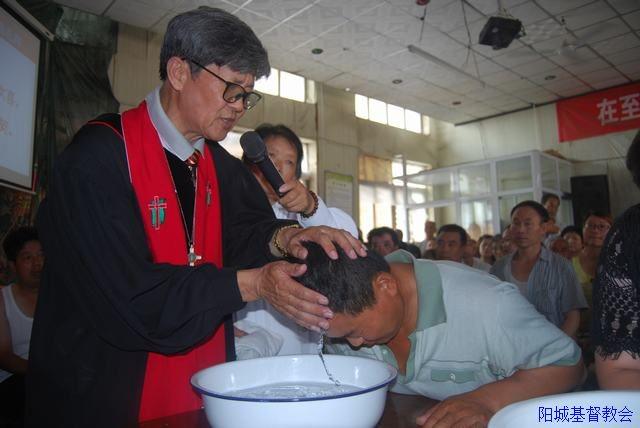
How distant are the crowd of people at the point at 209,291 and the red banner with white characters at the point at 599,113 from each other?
7943mm

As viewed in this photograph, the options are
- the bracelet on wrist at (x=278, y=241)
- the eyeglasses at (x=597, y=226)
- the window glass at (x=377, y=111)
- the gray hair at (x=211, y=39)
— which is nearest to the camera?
the gray hair at (x=211, y=39)

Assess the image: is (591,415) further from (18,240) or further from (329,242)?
(18,240)

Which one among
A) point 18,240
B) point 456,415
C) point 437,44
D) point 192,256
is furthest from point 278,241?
point 437,44

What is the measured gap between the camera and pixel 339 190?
7711mm

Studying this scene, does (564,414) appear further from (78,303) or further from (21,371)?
(21,371)

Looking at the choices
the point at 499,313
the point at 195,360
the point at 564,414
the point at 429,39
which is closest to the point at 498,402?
the point at 499,313

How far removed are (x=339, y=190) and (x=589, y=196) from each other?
14.0 feet

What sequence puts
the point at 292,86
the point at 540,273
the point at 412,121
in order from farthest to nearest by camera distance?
the point at 412,121
the point at 292,86
the point at 540,273

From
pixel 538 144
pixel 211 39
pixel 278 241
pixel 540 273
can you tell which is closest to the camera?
pixel 211 39

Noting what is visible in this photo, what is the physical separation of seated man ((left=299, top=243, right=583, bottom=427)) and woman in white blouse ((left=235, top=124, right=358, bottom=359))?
0.35 meters

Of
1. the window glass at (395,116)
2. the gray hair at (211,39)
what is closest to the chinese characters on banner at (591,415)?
the gray hair at (211,39)

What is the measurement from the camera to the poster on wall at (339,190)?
7.53 m

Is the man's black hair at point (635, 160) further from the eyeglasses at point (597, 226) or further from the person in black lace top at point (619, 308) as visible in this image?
the eyeglasses at point (597, 226)

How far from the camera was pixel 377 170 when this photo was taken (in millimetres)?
8922
